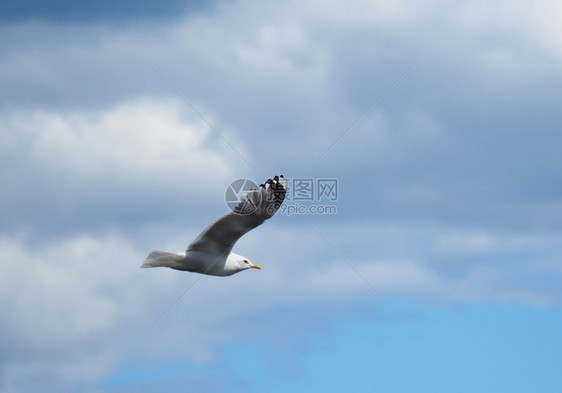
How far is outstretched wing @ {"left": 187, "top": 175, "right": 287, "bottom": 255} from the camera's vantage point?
3834 cm

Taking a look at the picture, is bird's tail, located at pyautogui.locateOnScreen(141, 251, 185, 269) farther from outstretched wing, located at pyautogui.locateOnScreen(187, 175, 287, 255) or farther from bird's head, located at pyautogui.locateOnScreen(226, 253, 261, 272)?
bird's head, located at pyautogui.locateOnScreen(226, 253, 261, 272)

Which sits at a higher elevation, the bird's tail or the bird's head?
the bird's head

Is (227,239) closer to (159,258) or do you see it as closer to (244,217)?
(244,217)

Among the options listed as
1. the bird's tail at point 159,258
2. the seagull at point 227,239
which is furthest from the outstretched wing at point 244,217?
the bird's tail at point 159,258

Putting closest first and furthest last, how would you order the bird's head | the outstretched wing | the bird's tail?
the outstretched wing < the bird's tail < the bird's head

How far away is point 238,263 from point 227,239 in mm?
1864

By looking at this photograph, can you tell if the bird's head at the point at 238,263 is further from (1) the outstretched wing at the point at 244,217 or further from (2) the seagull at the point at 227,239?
(1) the outstretched wing at the point at 244,217

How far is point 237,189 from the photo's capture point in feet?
127

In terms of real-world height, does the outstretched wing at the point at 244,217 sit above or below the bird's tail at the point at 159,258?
above

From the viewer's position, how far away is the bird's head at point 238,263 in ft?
137

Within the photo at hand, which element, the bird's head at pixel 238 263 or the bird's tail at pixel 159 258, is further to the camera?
the bird's head at pixel 238 263

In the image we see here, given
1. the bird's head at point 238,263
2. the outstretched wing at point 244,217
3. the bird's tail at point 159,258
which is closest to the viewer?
the outstretched wing at point 244,217

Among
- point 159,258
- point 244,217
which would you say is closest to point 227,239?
point 244,217

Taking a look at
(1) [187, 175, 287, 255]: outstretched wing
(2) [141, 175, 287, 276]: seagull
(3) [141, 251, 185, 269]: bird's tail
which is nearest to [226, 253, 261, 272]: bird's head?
(2) [141, 175, 287, 276]: seagull
